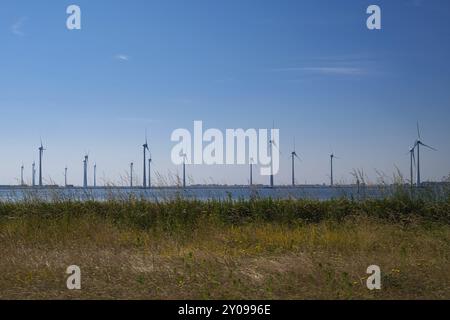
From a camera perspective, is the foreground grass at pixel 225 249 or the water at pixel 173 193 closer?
the foreground grass at pixel 225 249

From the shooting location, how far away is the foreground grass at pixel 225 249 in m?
7.16

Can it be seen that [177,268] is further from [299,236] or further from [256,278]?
[299,236]

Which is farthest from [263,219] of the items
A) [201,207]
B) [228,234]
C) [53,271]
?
[53,271]

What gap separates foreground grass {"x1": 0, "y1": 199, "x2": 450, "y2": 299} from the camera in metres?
7.16

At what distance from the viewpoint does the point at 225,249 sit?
10.3 metres

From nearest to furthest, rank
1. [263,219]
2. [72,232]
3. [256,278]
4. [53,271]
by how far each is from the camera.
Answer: [256,278]
[53,271]
[72,232]
[263,219]

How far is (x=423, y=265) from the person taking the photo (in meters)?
8.44

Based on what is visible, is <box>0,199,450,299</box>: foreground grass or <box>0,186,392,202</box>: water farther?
<box>0,186,392,202</box>: water

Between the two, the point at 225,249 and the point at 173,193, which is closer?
the point at 225,249
